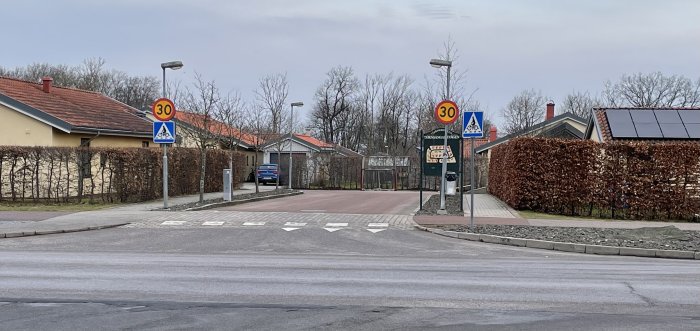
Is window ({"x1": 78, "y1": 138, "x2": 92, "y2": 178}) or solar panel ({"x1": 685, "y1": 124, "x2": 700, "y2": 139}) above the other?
solar panel ({"x1": 685, "y1": 124, "x2": 700, "y2": 139})

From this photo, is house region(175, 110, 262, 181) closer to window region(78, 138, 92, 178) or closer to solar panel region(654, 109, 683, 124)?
window region(78, 138, 92, 178)

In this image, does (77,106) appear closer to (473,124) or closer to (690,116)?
(473,124)

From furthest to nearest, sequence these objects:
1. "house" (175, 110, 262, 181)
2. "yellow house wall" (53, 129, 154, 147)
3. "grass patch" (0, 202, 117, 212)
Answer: "house" (175, 110, 262, 181) < "yellow house wall" (53, 129, 154, 147) < "grass patch" (0, 202, 117, 212)

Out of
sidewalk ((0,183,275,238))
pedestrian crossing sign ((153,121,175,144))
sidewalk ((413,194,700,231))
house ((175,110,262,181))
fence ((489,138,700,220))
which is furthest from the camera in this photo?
house ((175,110,262,181))

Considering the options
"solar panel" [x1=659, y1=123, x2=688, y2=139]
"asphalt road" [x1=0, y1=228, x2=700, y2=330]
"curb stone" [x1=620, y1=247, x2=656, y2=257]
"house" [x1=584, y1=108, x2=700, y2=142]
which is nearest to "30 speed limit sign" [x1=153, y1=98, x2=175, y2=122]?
"asphalt road" [x1=0, y1=228, x2=700, y2=330]

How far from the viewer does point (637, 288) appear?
7.96 metres

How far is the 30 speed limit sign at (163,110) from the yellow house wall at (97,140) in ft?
30.4

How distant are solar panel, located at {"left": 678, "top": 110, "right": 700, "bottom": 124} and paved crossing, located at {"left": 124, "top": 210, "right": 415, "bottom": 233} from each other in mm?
13801

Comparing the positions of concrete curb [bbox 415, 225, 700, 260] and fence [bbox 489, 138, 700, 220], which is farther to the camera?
fence [bbox 489, 138, 700, 220]

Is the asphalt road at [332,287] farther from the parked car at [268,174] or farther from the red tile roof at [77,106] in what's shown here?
the parked car at [268,174]

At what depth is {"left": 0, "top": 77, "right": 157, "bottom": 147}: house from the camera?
2578cm

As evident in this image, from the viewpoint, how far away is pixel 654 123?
24.1 m

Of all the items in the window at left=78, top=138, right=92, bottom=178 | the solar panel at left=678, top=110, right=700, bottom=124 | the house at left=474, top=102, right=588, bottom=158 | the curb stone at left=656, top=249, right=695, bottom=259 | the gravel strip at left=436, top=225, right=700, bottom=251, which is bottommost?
the curb stone at left=656, top=249, right=695, bottom=259

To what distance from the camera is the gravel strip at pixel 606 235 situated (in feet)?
41.1
